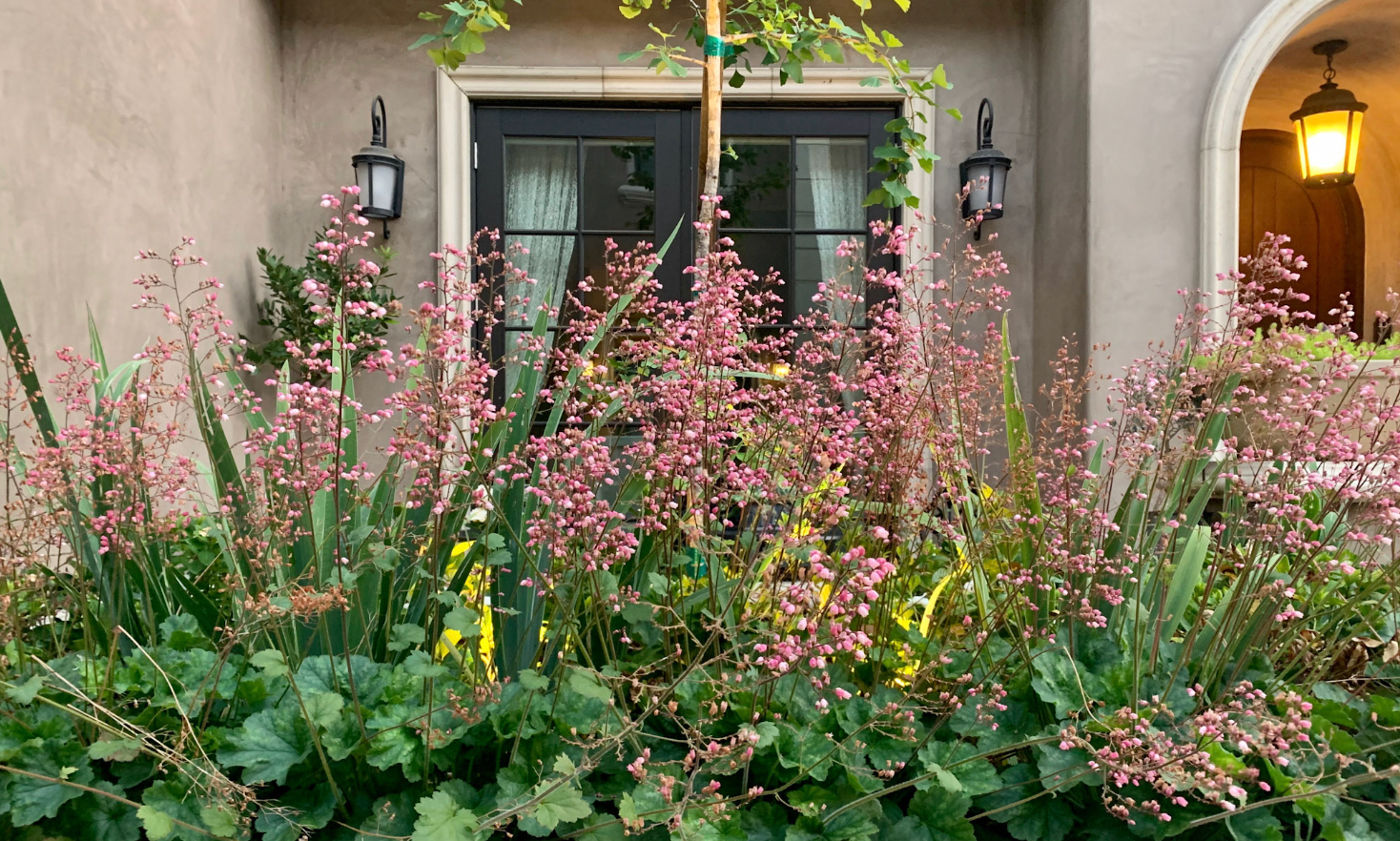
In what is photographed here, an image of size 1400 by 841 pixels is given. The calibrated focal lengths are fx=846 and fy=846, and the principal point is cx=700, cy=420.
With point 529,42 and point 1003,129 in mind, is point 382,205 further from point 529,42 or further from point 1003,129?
point 1003,129

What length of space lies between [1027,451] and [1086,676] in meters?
0.33

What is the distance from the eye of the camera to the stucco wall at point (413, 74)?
4059mm

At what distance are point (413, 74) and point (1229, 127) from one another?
3704mm

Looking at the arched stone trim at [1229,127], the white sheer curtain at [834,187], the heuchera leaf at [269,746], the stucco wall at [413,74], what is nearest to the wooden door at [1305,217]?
the arched stone trim at [1229,127]

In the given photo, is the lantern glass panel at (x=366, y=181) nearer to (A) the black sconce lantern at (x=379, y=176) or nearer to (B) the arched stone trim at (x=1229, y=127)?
(A) the black sconce lantern at (x=379, y=176)

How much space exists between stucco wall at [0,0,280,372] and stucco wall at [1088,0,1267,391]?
3699mm

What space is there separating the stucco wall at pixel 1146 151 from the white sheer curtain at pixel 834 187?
3.46 ft

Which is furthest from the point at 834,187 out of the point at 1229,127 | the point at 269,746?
the point at 269,746

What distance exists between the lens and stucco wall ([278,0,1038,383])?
4059mm

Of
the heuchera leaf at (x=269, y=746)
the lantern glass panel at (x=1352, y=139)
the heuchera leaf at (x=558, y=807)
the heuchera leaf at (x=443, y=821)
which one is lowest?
the heuchera leaf at (x=443, y=821)

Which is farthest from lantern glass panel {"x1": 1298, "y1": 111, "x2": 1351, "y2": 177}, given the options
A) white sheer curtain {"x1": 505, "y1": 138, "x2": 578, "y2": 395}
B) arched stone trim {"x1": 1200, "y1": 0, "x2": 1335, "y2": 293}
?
white sheer curtain {"x1": 505, "y1": 138, "x2": 578, "y2": 395}

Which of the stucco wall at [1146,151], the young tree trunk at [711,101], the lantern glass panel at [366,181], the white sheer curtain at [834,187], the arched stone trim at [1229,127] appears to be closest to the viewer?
the young tree trunk at [711,101]

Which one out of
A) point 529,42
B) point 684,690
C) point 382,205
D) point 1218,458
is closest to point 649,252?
point 684,690

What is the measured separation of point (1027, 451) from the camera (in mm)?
1181
